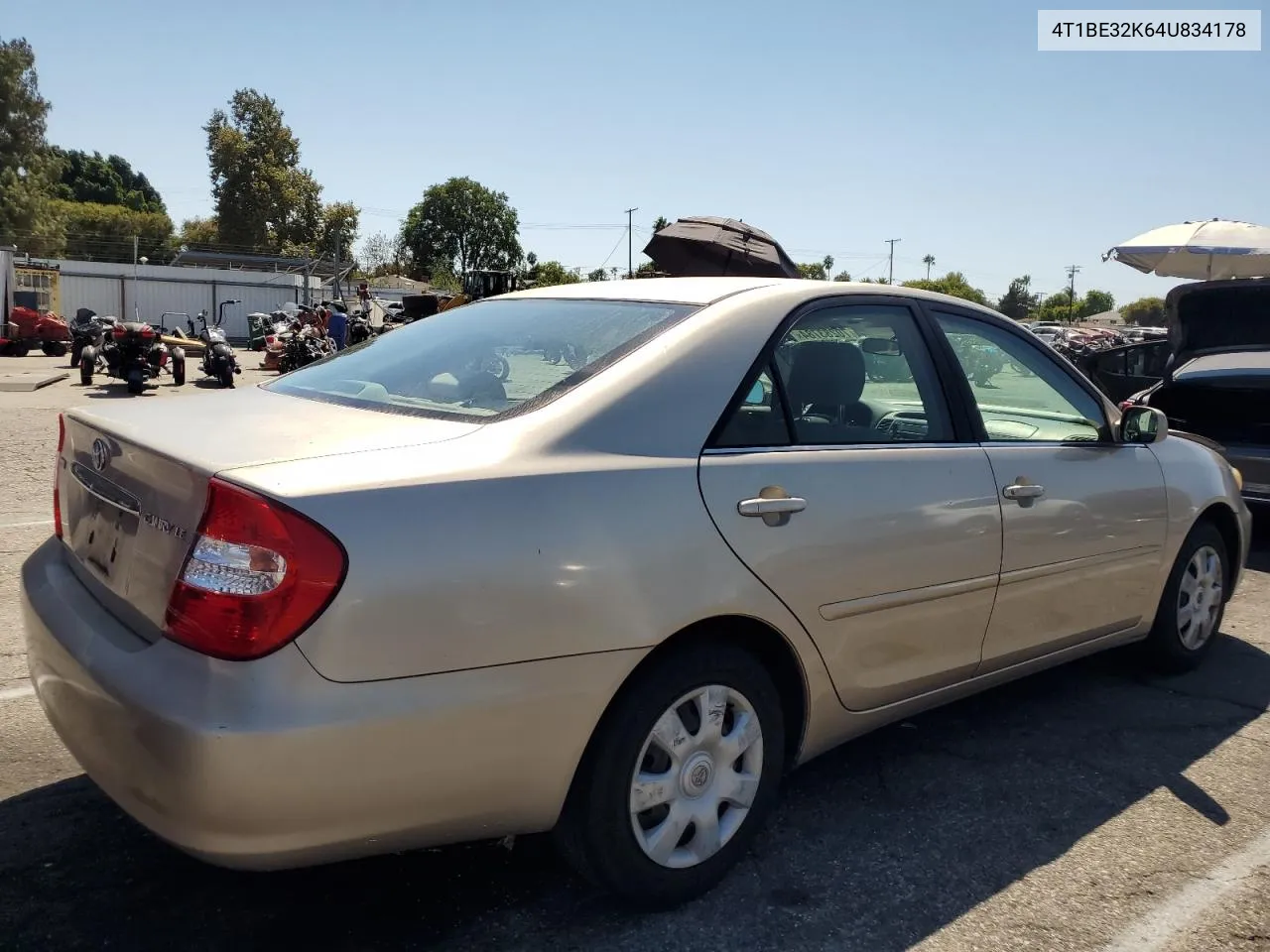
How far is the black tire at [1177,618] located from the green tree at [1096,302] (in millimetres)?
133374

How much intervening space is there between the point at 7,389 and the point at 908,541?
15294 mm

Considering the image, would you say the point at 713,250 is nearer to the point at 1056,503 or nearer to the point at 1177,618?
the point at 1177,618

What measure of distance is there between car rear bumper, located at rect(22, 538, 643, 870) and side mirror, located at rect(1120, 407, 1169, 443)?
2495 millimetres

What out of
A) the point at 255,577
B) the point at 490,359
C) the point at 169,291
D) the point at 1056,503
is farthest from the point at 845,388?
the point at 169,291

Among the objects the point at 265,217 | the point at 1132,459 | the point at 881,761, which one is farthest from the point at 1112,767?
the point at 265,217

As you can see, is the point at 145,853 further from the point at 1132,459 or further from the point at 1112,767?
the point at 1132,459

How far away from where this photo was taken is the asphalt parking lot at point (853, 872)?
8.13ft

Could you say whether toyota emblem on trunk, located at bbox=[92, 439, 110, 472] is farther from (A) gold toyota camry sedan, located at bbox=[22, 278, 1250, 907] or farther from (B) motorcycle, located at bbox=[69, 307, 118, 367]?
(B) motorcycle, located at bbox=[69, 307, 118, 367]

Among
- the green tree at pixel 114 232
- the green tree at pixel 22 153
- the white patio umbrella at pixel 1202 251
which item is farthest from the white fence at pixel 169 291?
Answer: the white patio umbrella at pixel 1202 251

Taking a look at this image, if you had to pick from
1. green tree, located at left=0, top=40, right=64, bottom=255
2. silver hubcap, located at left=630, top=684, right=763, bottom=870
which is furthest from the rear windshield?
green tree, located at left=0, top=40, right=64, bottom=255

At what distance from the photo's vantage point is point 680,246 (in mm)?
12273

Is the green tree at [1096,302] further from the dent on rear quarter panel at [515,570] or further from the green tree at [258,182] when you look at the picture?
the dent on rear quarter panel at [515,570]

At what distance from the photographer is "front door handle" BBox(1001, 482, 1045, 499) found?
3.28 meters

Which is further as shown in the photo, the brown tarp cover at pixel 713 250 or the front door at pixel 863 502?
the brown tarp cover at pixel 713 250
